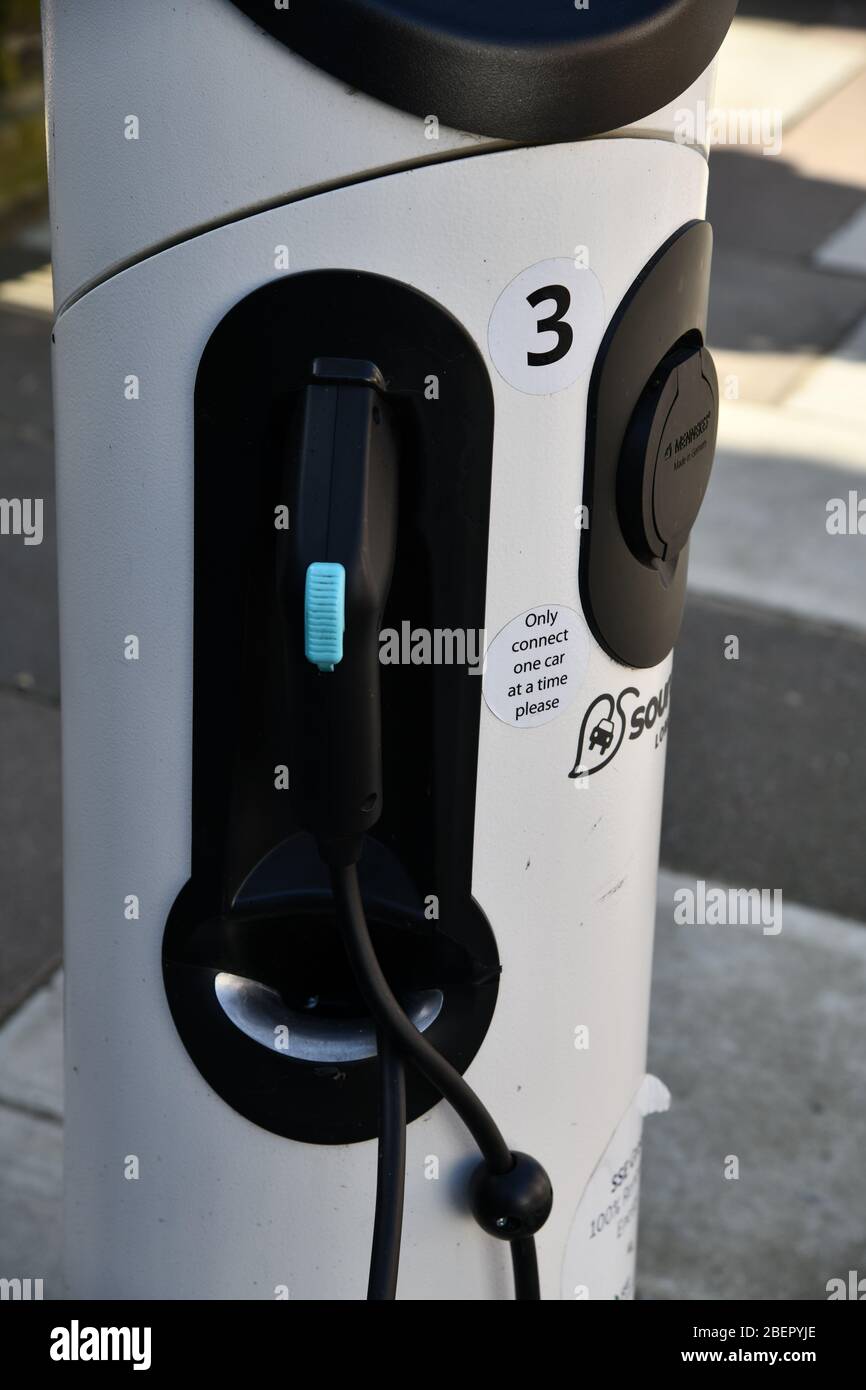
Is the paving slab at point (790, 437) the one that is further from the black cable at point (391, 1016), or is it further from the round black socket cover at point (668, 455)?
the black cable at point (391, 1016)

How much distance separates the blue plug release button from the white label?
761mm

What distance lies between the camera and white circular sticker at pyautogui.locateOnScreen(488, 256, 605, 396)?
4.07ft

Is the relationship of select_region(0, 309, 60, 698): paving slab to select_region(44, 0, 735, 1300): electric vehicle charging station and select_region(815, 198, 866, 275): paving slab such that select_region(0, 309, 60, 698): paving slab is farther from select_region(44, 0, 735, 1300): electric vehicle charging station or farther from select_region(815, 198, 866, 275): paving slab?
select_region(815, 198, 866, 275): paving slab

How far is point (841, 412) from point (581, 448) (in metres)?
3.87

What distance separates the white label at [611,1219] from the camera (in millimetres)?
1684

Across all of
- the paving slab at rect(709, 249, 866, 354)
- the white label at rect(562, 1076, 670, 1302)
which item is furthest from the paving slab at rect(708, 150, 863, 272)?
the white label at rect(562, 1076, 670, 1302)

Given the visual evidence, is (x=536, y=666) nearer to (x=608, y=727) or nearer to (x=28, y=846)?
(x=608, y=727)

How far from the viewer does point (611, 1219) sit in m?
1.74

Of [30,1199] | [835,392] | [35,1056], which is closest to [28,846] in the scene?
[35,1056]

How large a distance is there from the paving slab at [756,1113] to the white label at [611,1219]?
561mm

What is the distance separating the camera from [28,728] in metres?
3.47

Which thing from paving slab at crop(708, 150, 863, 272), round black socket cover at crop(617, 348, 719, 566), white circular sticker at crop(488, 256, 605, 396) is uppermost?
paving slab at crop(708, 150, 863, 272)
